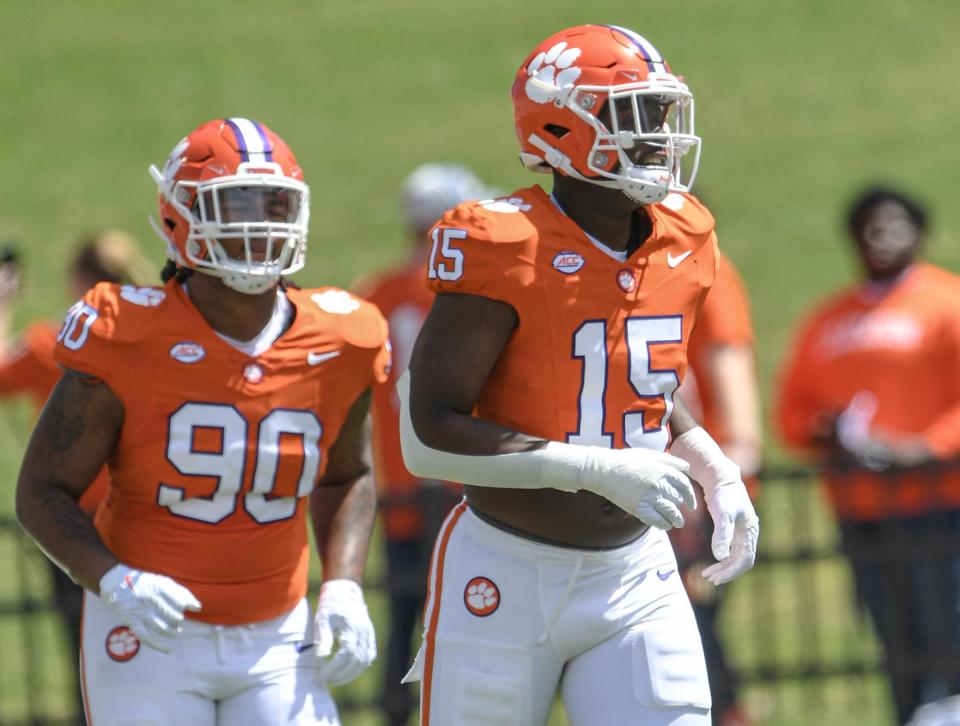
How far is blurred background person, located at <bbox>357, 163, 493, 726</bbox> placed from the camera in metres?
7.08

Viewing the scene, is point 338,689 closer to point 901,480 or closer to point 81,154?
point 901,480

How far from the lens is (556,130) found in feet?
13.8

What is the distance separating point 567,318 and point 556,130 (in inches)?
17.6

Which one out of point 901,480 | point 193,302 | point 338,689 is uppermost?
point 193,302

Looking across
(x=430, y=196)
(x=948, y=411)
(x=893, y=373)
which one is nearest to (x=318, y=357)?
(x=430, y=196)

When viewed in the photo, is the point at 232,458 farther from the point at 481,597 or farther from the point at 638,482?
the point at 638,482

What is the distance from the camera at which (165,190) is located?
4.52 meters

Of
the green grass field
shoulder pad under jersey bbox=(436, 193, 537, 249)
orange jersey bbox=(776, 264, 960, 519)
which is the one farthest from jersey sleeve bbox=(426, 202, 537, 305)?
the green grass field

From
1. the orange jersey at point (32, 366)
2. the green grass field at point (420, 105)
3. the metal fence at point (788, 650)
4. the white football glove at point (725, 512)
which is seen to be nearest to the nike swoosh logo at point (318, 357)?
the white football glove at point (725, 512)

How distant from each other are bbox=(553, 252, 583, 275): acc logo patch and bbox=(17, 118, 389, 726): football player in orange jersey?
676mm

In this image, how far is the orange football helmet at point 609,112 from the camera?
4.09m

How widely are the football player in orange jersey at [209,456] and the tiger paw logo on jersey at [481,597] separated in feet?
1.43

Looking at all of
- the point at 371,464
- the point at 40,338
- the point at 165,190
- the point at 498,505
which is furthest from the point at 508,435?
the point at 40,338

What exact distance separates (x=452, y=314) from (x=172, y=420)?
2.53 ft
